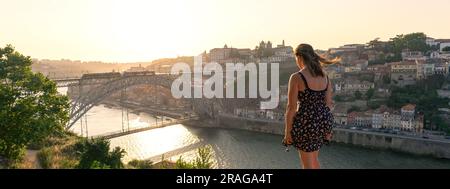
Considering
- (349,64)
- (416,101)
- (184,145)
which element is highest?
(349,64)

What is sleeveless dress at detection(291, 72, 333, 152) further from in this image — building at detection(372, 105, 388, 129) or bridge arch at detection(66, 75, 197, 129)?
building at detection(372, 105, 388, 129)

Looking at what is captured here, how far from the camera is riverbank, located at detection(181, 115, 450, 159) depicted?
627 inches

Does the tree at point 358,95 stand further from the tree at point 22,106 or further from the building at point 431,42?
the tree at point 22,106

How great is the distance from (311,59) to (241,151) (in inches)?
583

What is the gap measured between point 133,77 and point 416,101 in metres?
15.0

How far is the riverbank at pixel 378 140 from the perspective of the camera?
15.9 metres

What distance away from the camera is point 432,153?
16016 millimetres

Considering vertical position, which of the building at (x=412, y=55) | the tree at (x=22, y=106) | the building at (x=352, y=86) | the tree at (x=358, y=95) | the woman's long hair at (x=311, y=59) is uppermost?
the building at (x=412, y=55)

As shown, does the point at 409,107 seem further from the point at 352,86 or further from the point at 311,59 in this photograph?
the point at 311,59

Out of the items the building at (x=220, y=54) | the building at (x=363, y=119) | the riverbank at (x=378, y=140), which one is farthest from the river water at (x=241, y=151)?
the building at (x=220, y=54)

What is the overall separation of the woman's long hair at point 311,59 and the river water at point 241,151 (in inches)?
419
